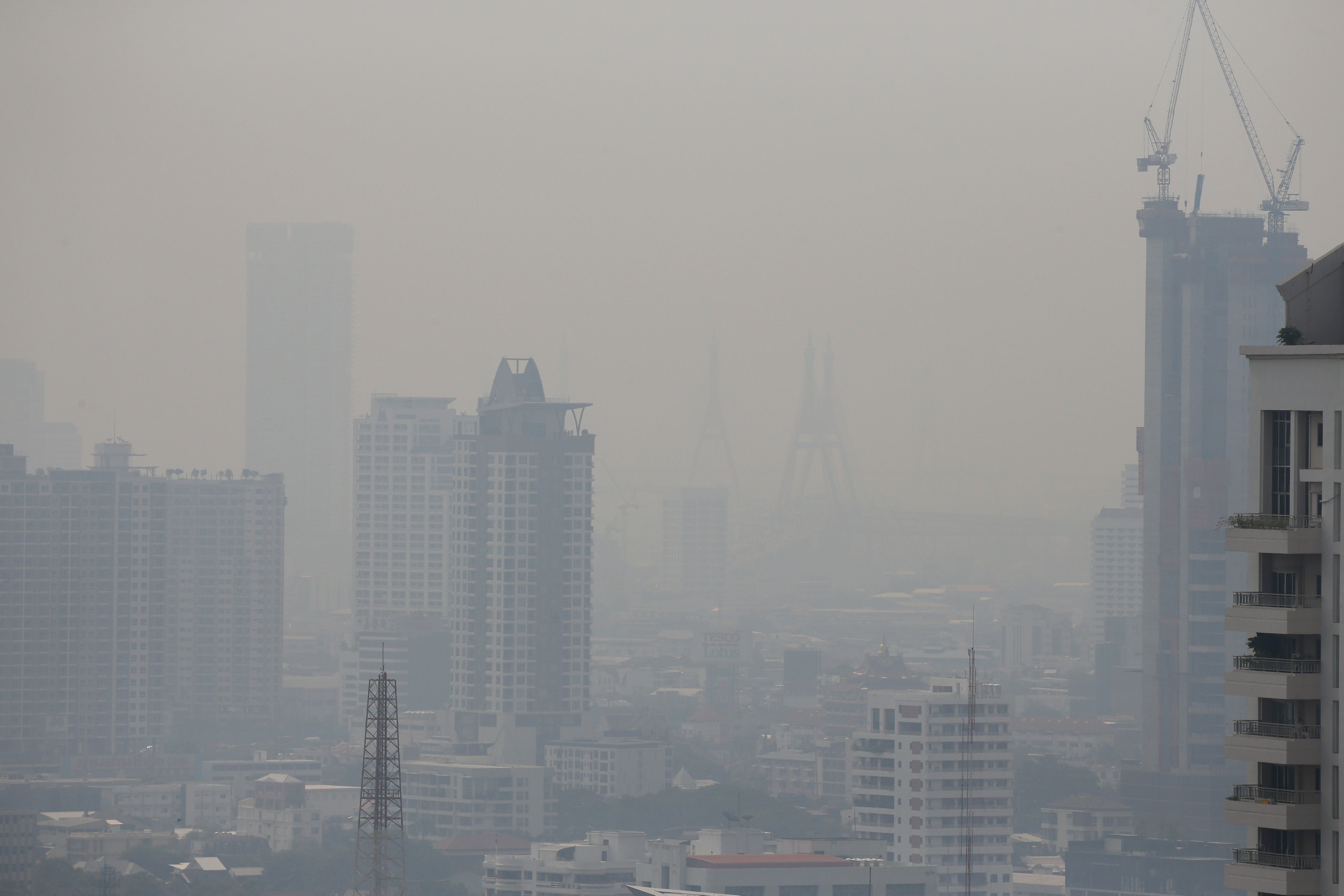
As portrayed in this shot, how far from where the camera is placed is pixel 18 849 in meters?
23.0

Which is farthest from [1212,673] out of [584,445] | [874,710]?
[584,445]

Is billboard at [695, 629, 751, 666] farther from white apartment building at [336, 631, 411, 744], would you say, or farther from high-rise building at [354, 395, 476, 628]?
white apartment building at [336, 631, 411, 744]

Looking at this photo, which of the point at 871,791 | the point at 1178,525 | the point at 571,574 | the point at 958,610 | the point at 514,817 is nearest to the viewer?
the point at 871,791

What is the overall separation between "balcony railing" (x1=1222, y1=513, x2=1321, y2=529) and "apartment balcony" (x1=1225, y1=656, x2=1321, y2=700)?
0.31m

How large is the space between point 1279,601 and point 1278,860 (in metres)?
0.61

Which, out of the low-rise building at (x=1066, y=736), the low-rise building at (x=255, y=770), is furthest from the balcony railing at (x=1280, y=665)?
the low-rise building at (x=255, y=770)

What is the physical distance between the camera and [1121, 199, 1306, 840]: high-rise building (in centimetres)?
2859

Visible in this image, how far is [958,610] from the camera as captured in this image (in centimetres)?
4181

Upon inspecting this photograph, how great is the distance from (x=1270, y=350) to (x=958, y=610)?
123 ft

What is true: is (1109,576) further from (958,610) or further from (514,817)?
(514,817)

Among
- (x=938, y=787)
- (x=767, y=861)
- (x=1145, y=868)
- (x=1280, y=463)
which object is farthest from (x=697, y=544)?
(x=1280, y=463)

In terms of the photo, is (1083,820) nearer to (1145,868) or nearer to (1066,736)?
(1145,868)

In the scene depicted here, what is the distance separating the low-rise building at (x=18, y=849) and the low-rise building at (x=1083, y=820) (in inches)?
474

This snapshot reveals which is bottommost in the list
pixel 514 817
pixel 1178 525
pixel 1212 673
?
pixel 514 817
